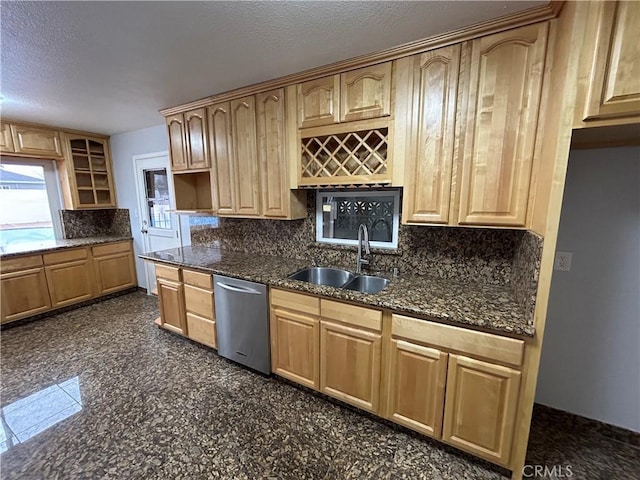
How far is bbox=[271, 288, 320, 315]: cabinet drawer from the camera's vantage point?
1.89m

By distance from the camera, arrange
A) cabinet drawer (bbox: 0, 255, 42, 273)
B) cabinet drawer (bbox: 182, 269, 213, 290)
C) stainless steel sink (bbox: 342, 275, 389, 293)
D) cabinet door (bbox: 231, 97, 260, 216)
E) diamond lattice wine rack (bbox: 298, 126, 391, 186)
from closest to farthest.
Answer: diamond lattice wine rack (bbox: 298, 126, 391, 186)
stainless steel sink (bbox: 342, 275, 389, 293)
cabinet door (bbox: 231, 97, 260, 216)
cabinet drawer (bbox: 182, 269, 213, 290)
cabinet drawer (bbox: 0, 255, 42, 273)

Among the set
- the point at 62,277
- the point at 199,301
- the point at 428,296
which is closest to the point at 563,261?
the point at 428,296

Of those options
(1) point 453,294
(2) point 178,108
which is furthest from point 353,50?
(2) point 178,108

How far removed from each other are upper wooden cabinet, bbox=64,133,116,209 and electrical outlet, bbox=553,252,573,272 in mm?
5347

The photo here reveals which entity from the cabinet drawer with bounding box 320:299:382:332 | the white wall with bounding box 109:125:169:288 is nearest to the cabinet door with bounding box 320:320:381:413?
the cabinet drawer with bounding box 320:299:382:332

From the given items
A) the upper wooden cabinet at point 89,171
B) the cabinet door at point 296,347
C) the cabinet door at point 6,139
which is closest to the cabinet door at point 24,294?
the upper wooden cabinet at point 89,171

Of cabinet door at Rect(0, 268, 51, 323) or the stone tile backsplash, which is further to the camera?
the stone tile backsplash

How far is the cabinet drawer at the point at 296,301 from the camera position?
6.20ft

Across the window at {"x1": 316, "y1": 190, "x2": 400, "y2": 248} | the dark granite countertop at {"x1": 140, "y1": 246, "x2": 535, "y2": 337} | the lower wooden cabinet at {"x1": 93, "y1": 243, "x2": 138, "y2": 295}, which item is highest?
the window at {"x1": 316, "y1": 190, "x2": 400, "y2": 248}

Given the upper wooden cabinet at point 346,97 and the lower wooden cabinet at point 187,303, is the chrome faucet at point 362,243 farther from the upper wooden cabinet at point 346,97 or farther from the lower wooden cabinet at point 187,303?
the lower wooden cabinet at point 187,303

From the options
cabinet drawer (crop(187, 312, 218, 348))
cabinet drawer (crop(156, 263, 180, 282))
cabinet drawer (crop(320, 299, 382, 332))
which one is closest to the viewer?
cabinet drawer (crop(320, 299, 382, 332))

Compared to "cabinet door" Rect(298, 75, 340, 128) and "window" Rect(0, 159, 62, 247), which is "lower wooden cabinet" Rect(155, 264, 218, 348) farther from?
"window" Rect(0, 159, 62, 247)

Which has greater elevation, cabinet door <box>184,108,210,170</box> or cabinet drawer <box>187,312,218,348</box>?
cabinet door <box>184,108,210,170</box>

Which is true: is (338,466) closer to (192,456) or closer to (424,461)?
(424,461)
